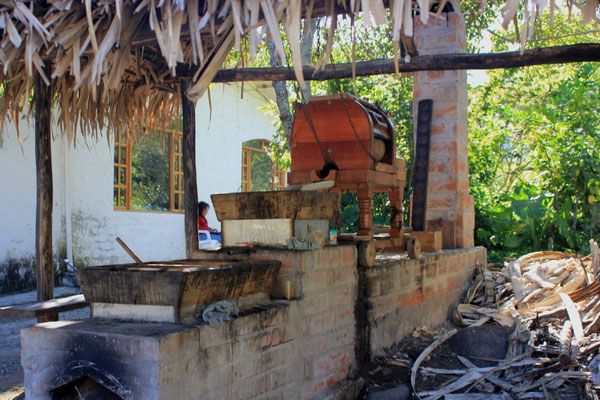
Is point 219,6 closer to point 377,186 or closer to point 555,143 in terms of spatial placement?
point 377,186

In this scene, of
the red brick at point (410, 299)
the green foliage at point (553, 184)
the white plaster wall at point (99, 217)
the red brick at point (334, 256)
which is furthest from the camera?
the white plaster wall at point (99, 217)

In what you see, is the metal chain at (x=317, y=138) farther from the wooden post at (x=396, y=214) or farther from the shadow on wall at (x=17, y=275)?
the shadow on wall at (x=17, y=275)

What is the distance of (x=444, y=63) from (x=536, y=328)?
2410 millimetres

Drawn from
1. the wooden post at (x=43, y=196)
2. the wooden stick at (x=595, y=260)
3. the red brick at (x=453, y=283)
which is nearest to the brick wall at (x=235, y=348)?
the wooden post at (x=43, y=196)

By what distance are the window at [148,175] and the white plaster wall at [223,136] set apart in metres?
0.53

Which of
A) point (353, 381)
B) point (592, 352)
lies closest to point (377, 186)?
point (353, 381)

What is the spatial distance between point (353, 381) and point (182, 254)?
6.98 meters

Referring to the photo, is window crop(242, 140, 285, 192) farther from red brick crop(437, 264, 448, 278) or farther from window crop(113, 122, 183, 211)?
red brick crop(437, 264, 448, 278)

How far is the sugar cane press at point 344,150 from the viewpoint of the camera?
187 inches

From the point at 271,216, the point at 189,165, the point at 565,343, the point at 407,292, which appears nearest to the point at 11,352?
the point at 189,165

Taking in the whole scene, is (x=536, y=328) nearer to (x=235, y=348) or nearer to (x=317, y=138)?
(x=317, y=138)

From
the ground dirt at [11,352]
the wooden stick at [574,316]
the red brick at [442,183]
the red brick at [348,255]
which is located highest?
the red brick at [442,183]

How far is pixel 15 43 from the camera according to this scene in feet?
12.6

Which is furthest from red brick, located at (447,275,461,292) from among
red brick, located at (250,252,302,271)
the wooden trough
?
red brick, located at (250,252,302,271)
